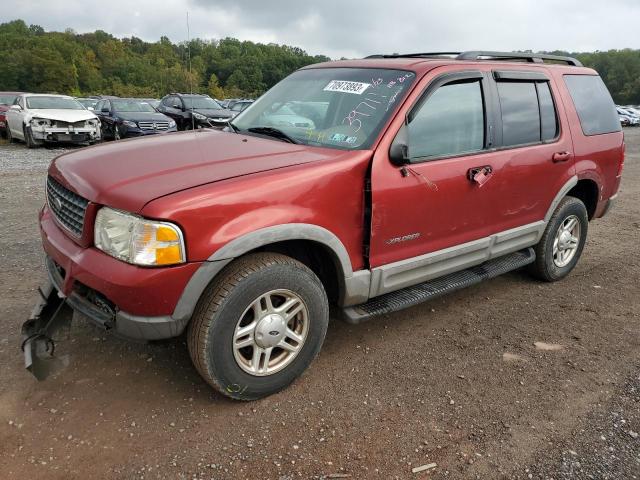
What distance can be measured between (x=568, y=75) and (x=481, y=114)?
143 centimetres

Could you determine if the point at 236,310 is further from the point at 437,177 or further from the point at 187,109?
the point at 187,109

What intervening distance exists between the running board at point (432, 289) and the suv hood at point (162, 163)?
0.98m

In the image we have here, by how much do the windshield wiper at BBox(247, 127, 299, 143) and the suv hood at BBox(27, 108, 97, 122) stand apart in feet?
38.1

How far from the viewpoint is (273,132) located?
136 inches

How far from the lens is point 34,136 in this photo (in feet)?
43.7

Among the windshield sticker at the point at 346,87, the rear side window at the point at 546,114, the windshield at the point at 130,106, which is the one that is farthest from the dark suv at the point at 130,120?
the rear side window at the point at 546,114

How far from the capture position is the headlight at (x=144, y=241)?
2.34m

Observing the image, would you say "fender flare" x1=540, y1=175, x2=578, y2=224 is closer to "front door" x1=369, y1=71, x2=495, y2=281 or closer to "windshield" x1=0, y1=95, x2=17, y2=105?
"front door" x1=369, y1=71, x2=495, y2=281

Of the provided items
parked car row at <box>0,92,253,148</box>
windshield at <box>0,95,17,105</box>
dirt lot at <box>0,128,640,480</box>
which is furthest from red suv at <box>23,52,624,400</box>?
windshield at <box>0,95,17,105</box>

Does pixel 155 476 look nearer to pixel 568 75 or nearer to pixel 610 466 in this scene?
pixel 610 466

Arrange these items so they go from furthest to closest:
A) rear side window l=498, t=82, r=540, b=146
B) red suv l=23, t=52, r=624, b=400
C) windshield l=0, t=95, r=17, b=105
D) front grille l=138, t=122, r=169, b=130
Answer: windshield l=0, t=95, r=17, b=105 < front grille l=138, t=122, r=169, b=130 < rear side window l=498, t=82, r=540, b=146 < red suv l=23, t=52, r=624, b=400

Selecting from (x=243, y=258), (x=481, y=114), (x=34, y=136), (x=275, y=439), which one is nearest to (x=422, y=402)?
(x=275, y=439)

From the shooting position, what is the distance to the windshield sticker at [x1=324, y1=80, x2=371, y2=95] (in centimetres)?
339

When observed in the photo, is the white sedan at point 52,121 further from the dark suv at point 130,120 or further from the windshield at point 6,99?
the windshield at point 6,99
